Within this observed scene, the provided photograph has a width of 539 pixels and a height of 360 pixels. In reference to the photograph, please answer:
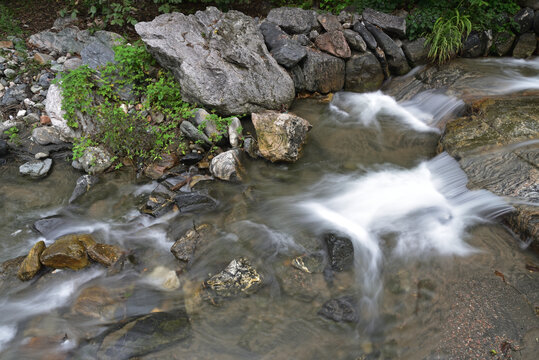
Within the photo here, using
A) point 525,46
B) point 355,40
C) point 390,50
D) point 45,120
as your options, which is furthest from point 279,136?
point 525,46

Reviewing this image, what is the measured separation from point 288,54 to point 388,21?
99.6 inches

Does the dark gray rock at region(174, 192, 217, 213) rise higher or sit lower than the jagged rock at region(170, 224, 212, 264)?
higher

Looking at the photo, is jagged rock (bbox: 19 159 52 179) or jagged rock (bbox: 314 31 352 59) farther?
jagged rock (bbox: 314 31 352 59)

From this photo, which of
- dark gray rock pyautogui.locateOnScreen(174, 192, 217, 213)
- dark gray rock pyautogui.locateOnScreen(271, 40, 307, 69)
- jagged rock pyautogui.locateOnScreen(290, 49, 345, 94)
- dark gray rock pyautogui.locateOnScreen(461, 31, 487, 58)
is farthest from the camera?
dark gray rock pyautogui.locateOnScreen(461, 31, 487, 58)

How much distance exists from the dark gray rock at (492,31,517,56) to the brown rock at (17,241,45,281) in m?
9.80

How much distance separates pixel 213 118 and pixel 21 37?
5364mm

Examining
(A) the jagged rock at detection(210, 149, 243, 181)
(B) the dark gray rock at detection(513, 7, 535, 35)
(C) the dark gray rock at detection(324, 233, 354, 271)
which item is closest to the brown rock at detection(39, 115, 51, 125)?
(A) the jagged rock at detection(210, 149, 243, 181)

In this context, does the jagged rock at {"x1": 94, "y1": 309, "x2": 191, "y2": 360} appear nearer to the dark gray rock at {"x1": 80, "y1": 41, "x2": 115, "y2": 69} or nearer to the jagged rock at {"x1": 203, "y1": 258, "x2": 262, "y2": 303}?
the jagged rock at {"x1": 203, "y1": 258, "x2": 262, "y2": 303}

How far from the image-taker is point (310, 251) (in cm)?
479

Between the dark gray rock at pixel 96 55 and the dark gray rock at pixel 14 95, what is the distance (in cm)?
135

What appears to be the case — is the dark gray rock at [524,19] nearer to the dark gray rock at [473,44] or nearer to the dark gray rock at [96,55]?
the dark gray rock at [473,44]

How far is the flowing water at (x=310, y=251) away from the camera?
3.87m

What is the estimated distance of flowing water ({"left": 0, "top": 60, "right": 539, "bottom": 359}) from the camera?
3.87m

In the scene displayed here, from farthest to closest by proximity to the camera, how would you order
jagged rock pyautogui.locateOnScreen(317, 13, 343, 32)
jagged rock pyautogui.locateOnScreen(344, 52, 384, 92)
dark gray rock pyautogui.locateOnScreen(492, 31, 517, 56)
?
dark gray rock pyautogui.locateOnScreen(492, 31, 517, 56), jagged rock pyautogui.locateOnScreen(317, 13, 343, 32), jagged rock pyautogui.locateOnScreen(344, 52, 384, 92)
